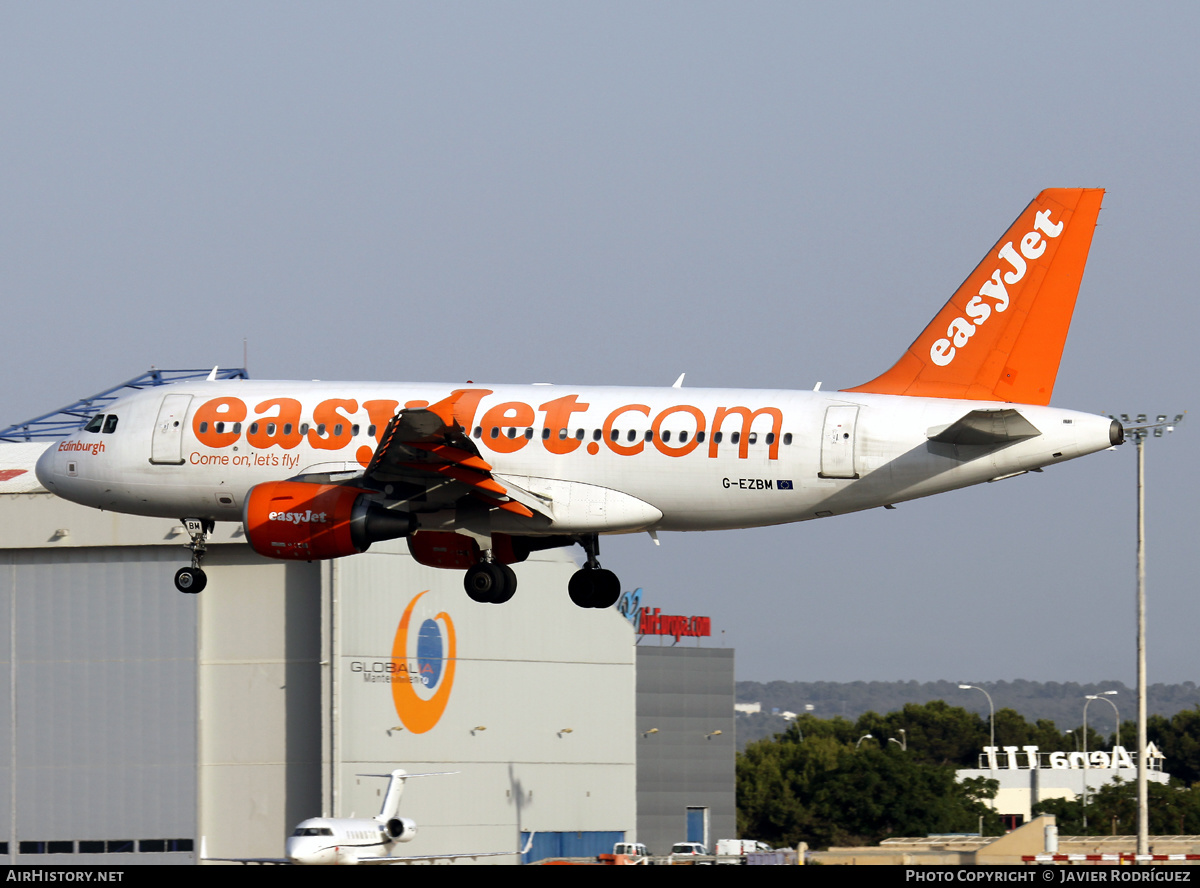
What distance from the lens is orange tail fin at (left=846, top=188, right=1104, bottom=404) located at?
121ft

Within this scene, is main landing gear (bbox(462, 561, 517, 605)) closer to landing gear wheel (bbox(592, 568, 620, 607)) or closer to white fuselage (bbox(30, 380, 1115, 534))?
white fuselage (bbox(30, 380, 1115, 534))

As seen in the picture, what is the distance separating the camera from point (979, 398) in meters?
37.0

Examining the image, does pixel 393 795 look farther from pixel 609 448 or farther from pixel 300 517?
pixel 609 448

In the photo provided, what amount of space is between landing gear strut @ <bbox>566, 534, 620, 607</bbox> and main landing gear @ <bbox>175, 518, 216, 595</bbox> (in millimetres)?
9208

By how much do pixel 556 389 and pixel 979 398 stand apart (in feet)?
32.5

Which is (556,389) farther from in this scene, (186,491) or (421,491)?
(186,491)

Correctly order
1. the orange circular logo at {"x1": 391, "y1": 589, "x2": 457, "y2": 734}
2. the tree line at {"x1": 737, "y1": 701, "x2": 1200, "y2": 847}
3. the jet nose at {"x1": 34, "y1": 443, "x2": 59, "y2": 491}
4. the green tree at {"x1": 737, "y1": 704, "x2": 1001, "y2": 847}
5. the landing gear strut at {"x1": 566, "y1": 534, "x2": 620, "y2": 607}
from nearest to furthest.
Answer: the landing gear strut at {"x1": 566, "y1": 534, "x2": 620, "y2": 607} → the jet nose at {"x1": 34, "y1": 443, "x2": 59, "y2": 491} → the orange circular logo at {"x1": 391, "y1": 589, "x2": 457, "y2": 734} → the tree line at {"x1": 737, "y1": 701, "x2": 1200, "y2": 847} → the green tree at {"x1": 737, "y1": 704, "x2": 1001, "y2": 847}

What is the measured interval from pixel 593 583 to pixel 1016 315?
39.4 ft

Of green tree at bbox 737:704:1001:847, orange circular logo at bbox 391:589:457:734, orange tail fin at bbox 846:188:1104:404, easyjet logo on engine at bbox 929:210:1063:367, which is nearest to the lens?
orange tail fin at bbox 846:188:1104:404

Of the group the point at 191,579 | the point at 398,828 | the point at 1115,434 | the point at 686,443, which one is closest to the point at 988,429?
the point at 1115,434

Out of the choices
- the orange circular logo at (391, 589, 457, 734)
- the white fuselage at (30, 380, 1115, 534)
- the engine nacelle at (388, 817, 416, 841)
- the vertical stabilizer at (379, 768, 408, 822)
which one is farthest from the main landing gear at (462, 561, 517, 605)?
the orange circular logo at (391, 589, 457, 734)

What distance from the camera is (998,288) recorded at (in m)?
37.4

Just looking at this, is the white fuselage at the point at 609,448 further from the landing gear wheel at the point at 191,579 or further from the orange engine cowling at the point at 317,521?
the orange engine cowling at the point at 317,521
